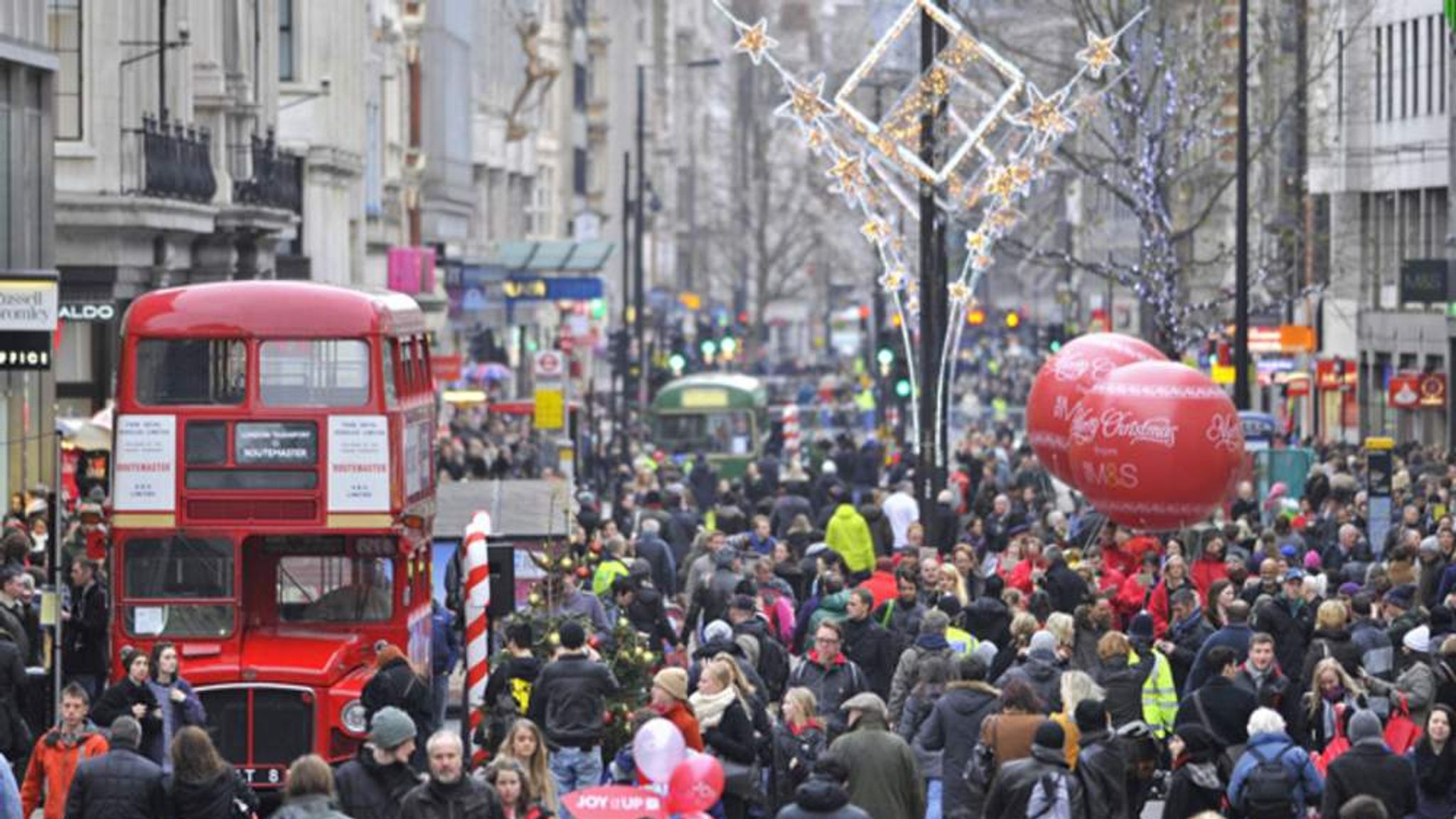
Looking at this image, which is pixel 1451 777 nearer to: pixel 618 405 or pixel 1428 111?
pixel 1428 111

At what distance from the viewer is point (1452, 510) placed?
3472cm

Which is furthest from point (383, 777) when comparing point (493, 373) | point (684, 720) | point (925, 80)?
point (493, 373)

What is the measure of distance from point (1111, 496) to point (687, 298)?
108159 mm

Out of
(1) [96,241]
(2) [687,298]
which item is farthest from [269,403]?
(2) [687,298]

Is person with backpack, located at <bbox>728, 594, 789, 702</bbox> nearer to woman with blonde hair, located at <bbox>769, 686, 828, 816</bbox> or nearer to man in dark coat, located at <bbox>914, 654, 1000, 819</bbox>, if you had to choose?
man in dark coat, located at <bbox>914, 654, 1000, 819</bbox>

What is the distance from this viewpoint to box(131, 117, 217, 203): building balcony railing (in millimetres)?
44250

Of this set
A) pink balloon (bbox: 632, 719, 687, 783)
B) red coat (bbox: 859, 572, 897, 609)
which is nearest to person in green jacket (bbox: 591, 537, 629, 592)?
red coat (bbox: 859, 572, 897, 609)

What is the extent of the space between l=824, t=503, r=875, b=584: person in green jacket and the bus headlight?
10.8m

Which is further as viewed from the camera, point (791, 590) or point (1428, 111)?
point (1428, 111)

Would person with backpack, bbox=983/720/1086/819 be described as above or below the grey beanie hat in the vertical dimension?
below

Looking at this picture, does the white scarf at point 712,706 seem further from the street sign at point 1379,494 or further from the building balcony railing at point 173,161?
the building balcony railing at point 173,161

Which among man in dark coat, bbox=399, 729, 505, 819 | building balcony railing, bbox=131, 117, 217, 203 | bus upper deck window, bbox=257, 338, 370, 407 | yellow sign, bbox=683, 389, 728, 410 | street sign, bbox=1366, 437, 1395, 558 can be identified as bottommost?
man in dark coat, bbox=399, 729, 505, 819

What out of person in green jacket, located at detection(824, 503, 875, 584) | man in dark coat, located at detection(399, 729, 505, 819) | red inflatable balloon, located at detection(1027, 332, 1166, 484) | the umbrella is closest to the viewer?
man in dark coat, located at detection(399, 729, 505, 819)

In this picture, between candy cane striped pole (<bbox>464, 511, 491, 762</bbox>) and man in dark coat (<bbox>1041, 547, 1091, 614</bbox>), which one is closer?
candy cane striped pole (<bbox>464, 511, 491, 762</bbox>)
